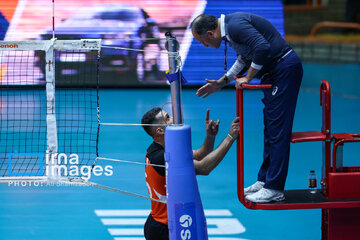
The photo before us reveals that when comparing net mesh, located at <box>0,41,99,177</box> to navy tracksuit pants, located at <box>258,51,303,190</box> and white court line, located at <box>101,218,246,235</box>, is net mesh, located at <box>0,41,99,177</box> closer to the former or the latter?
white court line, located at <box>101,218,246,235</box>

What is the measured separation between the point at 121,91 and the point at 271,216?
9.74m

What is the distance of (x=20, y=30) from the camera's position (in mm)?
15555

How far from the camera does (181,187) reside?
14.5 ft

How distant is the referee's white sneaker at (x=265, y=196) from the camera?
16.5 feet

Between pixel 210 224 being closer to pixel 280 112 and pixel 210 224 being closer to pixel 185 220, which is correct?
pixel 280 112

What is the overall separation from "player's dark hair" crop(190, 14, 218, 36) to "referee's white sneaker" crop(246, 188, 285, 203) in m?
1.38

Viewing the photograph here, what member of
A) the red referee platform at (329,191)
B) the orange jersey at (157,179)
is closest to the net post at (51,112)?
the orange jersey at (157,179)

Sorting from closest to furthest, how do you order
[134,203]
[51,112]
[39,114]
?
[51,112] < [134,203] < [39,114]

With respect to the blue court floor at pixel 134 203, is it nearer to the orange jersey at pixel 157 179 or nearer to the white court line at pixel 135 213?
the white court line at pixel 135 213

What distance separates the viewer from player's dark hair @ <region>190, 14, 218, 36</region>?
487cm

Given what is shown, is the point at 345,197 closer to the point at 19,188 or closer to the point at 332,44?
the point at 19,188

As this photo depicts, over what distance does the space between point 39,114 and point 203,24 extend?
27.3 ft

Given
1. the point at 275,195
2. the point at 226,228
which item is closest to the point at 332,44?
the point at 226,228

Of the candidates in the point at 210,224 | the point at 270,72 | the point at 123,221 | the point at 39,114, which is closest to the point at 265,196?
the point at 270,72
